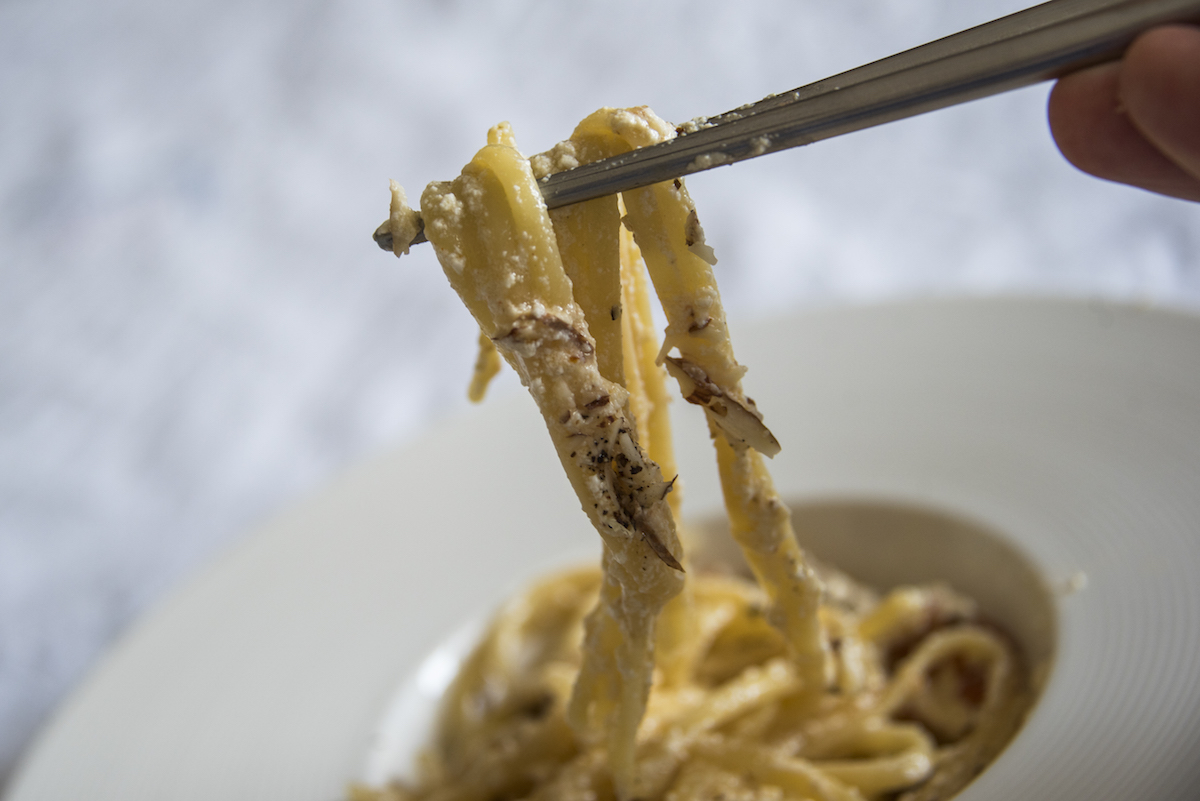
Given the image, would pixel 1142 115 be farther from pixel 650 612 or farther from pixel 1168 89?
pixel 650 612

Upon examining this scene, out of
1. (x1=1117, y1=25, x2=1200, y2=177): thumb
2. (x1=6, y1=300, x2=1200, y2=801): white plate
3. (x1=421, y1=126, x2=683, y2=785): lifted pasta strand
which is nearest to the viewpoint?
(x1=1117, y1=25, x2=1200, y2=177): thumb

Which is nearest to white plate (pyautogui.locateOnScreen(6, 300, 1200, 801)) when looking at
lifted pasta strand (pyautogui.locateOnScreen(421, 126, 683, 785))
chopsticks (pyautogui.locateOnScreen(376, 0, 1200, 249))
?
lifted pasta strand (pyautogui.locateOnScreen(421, 126, 683, 785))

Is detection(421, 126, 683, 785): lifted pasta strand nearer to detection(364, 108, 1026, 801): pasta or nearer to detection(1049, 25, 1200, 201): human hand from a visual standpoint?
detection(364, 108, 1026, 801): pasta

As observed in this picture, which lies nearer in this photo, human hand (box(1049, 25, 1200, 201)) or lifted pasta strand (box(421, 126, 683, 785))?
human hand (box(1049, 25, 1200, 201))

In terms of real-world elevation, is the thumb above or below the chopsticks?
below

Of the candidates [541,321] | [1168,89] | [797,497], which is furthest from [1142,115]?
[797,497]

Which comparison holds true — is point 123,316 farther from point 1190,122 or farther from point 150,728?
point 1190,122
